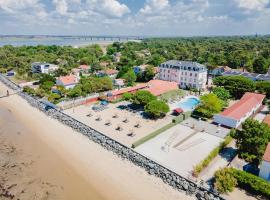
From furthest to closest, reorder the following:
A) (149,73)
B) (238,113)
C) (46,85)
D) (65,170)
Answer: (149,73), (46,85), (238,113), (65,170)

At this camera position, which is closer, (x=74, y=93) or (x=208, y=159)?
(x=208, y=159)

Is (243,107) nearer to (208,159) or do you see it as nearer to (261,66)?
(208,159)

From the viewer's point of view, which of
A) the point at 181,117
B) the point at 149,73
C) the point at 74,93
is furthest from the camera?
the point at 149,73

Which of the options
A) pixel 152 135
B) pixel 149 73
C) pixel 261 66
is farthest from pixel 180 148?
pixel 261 66

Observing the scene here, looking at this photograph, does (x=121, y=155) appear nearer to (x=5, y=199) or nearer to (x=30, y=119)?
(x=5, y=199)

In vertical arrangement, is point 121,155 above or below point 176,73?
below

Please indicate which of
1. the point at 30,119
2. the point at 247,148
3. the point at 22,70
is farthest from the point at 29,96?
the point at 247,148

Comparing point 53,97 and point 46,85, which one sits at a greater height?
point 46,85

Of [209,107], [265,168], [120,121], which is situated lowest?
[120,121]
